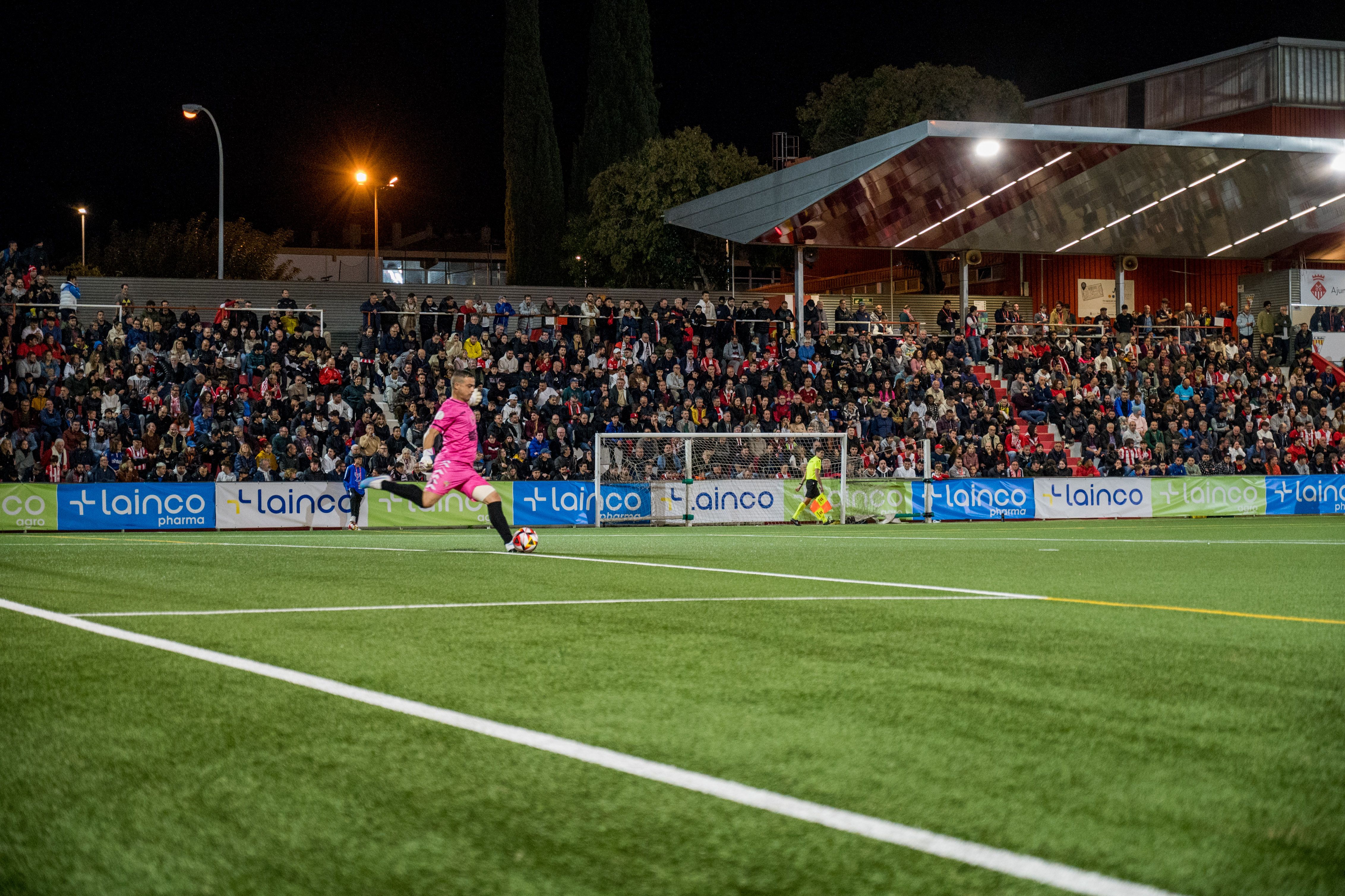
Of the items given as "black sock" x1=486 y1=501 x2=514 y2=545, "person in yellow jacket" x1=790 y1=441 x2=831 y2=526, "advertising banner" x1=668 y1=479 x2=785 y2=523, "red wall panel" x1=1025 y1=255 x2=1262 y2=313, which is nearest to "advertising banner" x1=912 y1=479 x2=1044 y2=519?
"person in yellow jacket" x1=790 y1=441 x2=831 y2=526

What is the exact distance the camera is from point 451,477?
1248 centimetres

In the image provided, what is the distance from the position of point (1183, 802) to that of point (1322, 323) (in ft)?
128

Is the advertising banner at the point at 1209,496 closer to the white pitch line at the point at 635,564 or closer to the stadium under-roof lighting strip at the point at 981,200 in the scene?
the stadium under-roof lighting strip at the point at 981,200

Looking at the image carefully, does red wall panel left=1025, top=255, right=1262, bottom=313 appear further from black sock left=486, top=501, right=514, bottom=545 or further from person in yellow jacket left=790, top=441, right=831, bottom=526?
black sock left=486, top=501, right=514, bottom=545

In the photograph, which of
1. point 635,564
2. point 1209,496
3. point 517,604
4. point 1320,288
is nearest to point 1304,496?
point 1209,496

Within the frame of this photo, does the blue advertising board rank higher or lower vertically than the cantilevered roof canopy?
lower

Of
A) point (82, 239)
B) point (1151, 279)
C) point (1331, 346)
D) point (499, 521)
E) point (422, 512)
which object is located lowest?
point (422, 512)

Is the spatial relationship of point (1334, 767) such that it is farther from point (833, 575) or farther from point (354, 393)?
point (354, 393)

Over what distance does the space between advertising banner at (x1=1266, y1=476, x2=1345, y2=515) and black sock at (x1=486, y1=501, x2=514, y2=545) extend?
858 inches

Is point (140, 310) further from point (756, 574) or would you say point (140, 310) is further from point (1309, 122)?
point (1309, 122)

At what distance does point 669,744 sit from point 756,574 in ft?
21.1

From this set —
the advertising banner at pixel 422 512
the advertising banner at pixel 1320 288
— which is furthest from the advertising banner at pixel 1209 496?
the advertising banner at pixel 1320 288

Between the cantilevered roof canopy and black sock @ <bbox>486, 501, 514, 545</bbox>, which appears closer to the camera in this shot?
black sock @ <bbox>486, 501, 514, 545</bbox>

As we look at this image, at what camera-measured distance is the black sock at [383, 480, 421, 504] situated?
12242 millimetres
